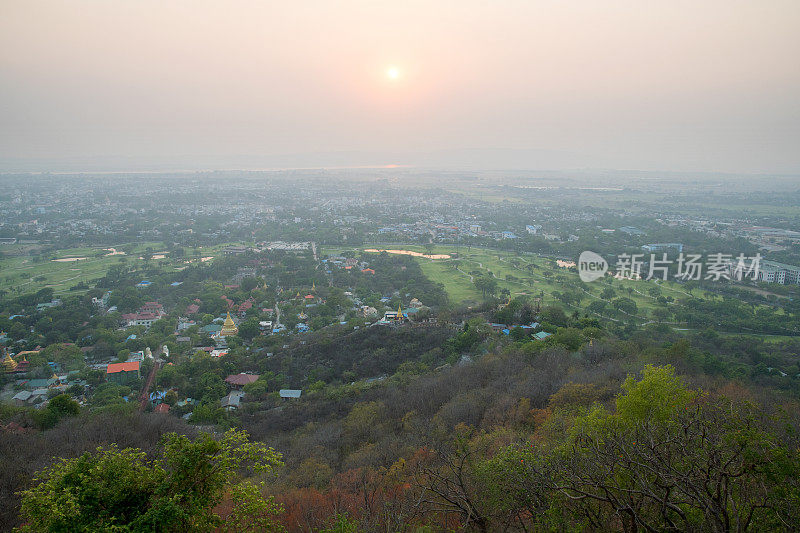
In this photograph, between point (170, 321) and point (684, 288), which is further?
point (684, 288)

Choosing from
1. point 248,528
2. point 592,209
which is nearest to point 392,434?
point 248,528

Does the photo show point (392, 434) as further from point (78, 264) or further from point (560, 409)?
point (78, 264)

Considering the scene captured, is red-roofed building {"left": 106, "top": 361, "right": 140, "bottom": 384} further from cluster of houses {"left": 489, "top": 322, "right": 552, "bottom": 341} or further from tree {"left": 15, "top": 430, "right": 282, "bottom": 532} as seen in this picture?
cluster of houses {"left": 489, "top": 322, "right": 552, "bottom": 341}

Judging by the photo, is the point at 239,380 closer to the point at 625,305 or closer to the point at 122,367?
the point at 122,367

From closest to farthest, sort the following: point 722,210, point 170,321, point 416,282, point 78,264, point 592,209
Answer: point 170,321
point 416,282
point 78,264
point 722,210
point 592,209

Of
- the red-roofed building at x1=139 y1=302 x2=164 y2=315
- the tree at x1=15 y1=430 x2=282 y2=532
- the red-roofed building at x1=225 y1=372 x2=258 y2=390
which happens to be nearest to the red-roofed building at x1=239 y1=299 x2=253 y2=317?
the red-roofed building at x1=139 y1=302 x2=164 y2=315

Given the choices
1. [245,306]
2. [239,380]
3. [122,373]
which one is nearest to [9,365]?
[122,373]

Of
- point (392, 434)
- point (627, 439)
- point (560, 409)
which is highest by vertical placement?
point (627, 439)
